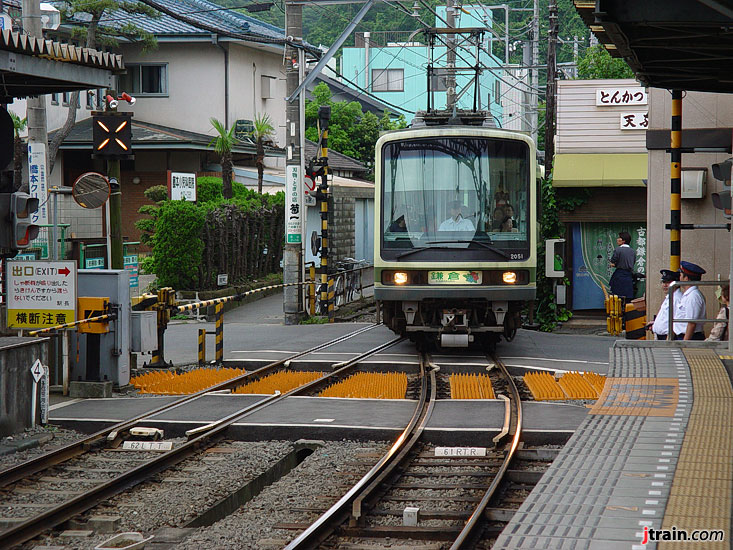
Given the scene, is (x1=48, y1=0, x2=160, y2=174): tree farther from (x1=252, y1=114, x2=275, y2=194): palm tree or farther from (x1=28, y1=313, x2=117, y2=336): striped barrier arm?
(x1=28, y1=313, x2=117, y2=336): striped barrier arm

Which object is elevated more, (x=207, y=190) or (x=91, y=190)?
(x=207, y=190)

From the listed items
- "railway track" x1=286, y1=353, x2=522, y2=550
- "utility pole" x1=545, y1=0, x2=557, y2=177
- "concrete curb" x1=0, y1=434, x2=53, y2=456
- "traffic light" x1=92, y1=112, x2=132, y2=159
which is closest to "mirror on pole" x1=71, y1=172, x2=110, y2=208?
"traffic light" x1=92, y1=112, x2=132, y2=159

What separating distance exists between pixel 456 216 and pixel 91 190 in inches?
194

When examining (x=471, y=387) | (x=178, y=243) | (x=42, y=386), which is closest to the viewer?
(x=42, y=386)

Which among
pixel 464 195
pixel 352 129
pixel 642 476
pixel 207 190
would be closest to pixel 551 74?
pixel 464 195

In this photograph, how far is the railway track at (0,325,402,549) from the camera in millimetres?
6871

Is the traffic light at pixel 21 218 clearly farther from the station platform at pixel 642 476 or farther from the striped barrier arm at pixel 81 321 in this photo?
the station platform at pixel 642 476

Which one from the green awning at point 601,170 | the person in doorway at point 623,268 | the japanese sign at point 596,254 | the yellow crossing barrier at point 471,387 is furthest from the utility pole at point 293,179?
the yellow crossing barrier at point 471,387

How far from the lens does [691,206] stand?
15117 millimetres

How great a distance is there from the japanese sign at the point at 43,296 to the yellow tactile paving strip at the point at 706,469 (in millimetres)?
6914

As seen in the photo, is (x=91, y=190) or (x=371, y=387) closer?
(x=371, y=387)

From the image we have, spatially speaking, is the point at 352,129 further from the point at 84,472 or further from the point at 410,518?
the point at 410,518

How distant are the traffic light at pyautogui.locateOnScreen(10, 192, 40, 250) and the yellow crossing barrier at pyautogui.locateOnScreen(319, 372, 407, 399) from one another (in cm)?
377

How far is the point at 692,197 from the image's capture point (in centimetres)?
1485
